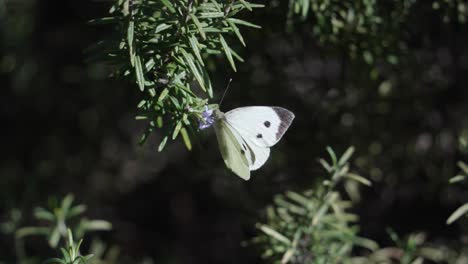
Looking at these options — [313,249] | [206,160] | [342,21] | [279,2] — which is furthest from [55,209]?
[342,21]

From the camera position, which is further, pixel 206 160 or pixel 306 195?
pixel 206 160

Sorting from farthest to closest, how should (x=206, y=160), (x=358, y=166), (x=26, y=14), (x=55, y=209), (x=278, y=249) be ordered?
(x=26, y=14)
(x=206, y=160)
(x=358, y=166)
(x=55, y=209)
(x=278, y=249)

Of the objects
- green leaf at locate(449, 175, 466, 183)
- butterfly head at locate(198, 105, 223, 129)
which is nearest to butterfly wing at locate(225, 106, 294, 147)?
butterfly head at locate(198, 105, 223, 129)

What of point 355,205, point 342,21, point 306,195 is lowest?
point 355,205

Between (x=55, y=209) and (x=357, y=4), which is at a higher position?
(x=357, y=4)

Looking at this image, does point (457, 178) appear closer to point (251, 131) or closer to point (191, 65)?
point (251, 131)

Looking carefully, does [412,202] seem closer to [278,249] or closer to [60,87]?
[278,249]

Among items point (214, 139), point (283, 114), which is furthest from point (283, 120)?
point (214, 139)

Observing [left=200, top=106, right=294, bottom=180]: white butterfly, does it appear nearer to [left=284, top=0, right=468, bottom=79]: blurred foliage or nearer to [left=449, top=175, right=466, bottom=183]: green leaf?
[left=284, top=0, right=468, bottom=79]: blurred foliage
